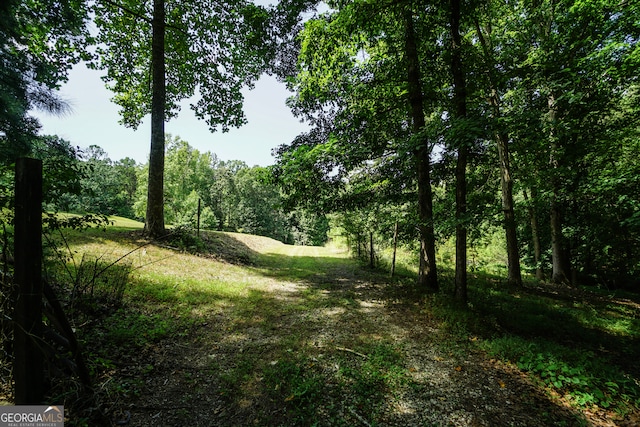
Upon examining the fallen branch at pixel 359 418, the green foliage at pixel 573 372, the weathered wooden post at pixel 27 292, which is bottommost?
the fallen branch at pixel 359 418

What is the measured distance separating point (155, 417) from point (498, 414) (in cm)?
406

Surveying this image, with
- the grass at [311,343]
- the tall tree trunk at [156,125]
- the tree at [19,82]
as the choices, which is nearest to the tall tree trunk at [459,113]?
the grass at [311,343]

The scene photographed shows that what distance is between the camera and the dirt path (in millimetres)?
3039

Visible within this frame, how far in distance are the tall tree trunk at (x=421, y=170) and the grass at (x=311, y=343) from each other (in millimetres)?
862

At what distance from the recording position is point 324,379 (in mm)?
3725

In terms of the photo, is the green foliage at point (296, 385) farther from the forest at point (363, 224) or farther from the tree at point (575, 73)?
the tree at point (575, 73)

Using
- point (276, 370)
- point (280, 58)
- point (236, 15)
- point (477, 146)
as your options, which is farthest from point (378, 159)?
point (236, 15)

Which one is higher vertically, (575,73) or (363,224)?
(575,73)

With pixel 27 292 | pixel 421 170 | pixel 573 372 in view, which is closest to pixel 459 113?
pixel 421 170

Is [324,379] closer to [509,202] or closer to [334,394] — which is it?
[334,394]

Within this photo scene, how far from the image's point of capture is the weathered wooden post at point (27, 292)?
2.03 m

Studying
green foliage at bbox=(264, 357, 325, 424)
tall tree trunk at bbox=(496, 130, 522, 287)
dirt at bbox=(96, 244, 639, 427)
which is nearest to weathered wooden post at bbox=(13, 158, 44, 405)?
dirt at bbox=(96, 244, 639, 427)

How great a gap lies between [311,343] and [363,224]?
30.4ft

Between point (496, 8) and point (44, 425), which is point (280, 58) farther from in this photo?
point (44, 425)
